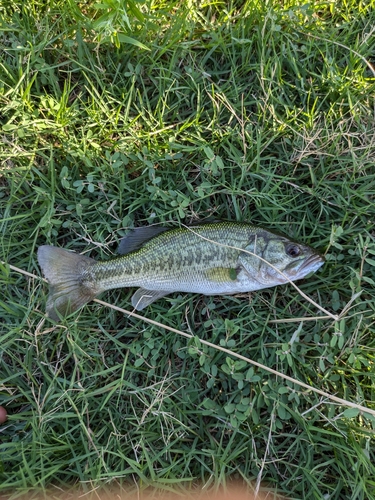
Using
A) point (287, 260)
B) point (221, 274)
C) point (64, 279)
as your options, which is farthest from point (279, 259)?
point (64, 279)

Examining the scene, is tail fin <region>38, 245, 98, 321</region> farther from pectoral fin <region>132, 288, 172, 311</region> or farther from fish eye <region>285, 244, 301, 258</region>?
fish eye <region>285, 244, 301, 258</region>

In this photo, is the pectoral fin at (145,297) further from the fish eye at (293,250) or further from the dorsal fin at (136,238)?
the fish eye at (293,250)

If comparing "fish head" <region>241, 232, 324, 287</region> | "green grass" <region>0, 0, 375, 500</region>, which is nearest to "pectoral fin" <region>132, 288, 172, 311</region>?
"green grass" <region>0, 0, 375, 500</region>

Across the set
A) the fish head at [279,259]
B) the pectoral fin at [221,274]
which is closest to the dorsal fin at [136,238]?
Result: the pectoral fin at [221,274]

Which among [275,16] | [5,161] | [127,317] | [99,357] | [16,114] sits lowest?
[99,357]

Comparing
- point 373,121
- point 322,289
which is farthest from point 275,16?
point 322,289

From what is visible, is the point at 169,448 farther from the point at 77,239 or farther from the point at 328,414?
the point at 77,239

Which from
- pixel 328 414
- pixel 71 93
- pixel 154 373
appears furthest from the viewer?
pixel 71 93

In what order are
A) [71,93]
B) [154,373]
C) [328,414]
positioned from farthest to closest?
[71,93]
[154,373]
[328,414]
